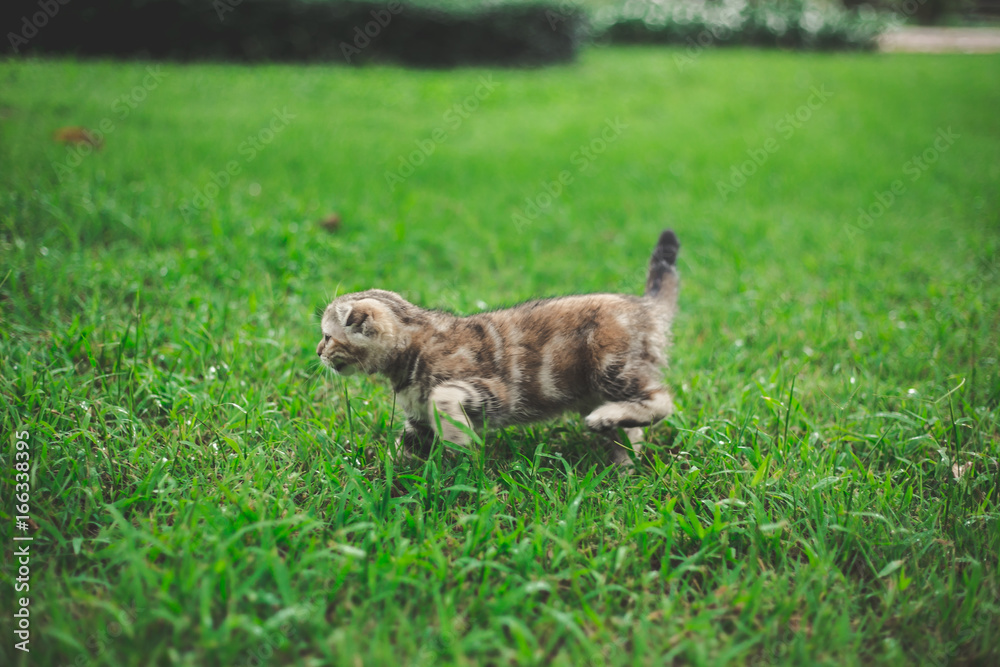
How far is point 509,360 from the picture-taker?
8.97 feet

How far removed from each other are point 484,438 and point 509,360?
1.30ft

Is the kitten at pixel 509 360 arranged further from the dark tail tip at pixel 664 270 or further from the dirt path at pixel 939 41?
the dirt path at pixel 939 41

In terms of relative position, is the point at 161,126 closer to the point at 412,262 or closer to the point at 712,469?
the point at 412,262

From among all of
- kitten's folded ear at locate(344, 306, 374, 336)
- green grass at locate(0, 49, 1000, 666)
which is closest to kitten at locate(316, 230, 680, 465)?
kitten's folded ear at locate(344, 306, 374, 336)

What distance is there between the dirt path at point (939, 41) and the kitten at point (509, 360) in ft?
59.3

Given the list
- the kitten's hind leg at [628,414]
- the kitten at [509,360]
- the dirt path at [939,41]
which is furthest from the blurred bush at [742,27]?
the kitten's hind leg at [628,414]

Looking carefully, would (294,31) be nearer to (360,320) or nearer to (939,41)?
(360,320)

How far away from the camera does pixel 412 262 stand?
4.84 m

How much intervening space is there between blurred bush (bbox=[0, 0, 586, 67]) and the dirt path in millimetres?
10186

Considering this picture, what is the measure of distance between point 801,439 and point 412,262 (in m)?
3.04

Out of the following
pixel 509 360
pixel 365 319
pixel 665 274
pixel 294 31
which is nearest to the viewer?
pixel 365 319

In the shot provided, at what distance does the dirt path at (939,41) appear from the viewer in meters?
16.7

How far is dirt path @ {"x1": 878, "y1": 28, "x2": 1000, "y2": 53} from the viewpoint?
16703mm

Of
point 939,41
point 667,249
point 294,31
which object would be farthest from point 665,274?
point 939,41
